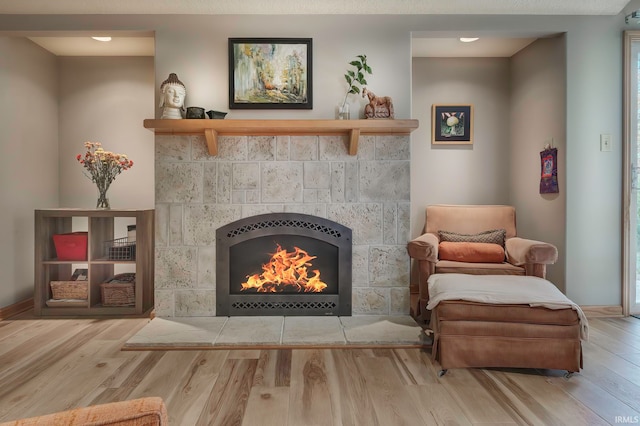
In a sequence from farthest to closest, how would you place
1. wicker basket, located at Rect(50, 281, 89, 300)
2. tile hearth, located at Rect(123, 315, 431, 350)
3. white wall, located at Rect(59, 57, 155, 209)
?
white wall, located at Rect(59, 57, 155, 209)
wicker basket, located at Rect(50, 281, 89, 300)
tile hearth, located at Rect(123, 315, 431, 350)

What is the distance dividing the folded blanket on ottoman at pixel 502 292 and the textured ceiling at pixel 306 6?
207cm

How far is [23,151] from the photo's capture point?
3.43 m

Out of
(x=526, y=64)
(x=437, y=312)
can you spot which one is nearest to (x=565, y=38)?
(x=526, y=64)

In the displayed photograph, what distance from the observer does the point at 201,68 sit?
309cm

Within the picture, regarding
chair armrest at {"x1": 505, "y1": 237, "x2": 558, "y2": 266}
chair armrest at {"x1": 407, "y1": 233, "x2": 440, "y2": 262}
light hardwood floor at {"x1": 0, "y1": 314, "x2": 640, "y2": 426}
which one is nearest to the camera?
light hardwood floor at {"x1": 0, "y1": 314, "x2": 640, "y2": 426}

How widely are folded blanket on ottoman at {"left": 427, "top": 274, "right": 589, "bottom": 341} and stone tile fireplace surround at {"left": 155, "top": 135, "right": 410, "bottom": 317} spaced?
0.73 m

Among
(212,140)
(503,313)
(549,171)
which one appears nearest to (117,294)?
(212,140)

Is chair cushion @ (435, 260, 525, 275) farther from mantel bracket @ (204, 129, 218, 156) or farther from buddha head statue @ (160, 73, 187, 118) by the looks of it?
buddha head statue @ (160, 73, 187, 118)

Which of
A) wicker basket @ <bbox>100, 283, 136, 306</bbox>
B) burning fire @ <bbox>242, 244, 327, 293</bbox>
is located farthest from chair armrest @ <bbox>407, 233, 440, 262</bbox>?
wicker basket @ <bbox>100, 283, 136, 306</bbox>

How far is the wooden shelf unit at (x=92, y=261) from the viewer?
325 cm

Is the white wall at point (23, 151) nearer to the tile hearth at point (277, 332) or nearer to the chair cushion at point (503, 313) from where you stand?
the tile hearth at point (277, 332)

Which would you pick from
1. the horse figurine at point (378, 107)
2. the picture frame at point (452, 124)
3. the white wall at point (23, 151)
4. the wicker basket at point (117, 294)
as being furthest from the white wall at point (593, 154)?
the white wall at point (23, 151)

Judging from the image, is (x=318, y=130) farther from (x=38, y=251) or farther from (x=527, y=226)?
(x=38, y=251)

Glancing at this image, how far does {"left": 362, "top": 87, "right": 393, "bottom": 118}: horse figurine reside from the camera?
299 cm
